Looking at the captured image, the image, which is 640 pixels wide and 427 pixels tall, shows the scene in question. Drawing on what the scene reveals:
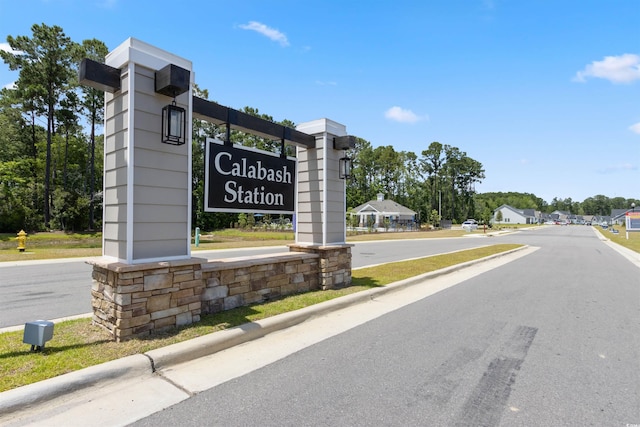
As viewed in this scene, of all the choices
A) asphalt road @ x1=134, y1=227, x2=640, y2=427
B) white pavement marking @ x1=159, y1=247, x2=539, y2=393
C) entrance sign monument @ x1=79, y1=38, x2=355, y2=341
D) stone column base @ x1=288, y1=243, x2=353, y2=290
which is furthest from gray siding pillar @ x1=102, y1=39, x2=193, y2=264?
stone column base @ x1=288, y1=243, x2=353, y2=290

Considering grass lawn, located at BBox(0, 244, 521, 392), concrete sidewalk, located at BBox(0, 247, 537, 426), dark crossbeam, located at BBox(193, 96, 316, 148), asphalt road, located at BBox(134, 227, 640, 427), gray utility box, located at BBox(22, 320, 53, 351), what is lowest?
asphalt road, located at BBox(134, 227, 640, 427)

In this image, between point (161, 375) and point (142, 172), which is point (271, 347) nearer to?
point (161, 375)

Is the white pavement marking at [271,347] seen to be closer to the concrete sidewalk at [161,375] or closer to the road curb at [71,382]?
the concrete sidewalk at [161,375]

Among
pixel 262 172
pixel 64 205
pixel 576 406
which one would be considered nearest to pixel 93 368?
pixel 262 172

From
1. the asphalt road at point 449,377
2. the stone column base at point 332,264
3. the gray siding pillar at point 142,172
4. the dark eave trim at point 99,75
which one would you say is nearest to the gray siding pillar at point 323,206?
the stone column base at point 332,264

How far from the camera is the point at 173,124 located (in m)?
4.21

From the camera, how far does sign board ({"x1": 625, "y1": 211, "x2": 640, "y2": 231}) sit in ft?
122

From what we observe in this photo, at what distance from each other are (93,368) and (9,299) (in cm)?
506

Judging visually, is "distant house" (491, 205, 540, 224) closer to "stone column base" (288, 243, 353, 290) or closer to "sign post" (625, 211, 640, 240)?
"sign post" (625, 211, 640, 240)

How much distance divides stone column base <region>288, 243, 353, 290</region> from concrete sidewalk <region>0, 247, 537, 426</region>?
52.7 inches

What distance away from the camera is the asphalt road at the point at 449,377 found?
271 centimetres

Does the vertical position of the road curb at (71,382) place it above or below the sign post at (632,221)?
below

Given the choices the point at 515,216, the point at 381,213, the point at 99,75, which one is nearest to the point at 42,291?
the point at 99,75

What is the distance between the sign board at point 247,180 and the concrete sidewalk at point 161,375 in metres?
2.05
